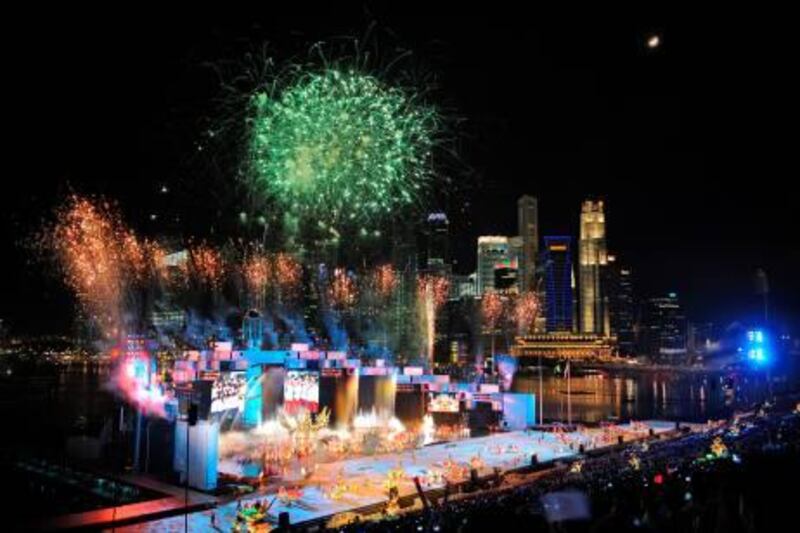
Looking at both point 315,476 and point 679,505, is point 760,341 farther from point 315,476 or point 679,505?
point 679,505

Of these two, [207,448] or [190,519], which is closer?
[190,519]

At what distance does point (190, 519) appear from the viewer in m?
21.3

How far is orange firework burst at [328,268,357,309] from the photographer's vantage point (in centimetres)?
7322

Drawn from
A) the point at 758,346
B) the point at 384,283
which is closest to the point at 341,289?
the point at 384,283

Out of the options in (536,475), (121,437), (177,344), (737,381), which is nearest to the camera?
(536,475)

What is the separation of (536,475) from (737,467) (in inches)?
547

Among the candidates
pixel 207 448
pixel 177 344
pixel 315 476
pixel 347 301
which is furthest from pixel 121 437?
pixel 347 301

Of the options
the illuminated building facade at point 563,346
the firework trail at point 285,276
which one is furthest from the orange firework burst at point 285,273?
the illuminated building facade at point 563,346

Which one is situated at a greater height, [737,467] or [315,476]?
[737,467]

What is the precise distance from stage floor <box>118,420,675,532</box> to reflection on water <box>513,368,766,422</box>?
23.5 metres

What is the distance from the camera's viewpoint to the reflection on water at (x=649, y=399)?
7500 cm

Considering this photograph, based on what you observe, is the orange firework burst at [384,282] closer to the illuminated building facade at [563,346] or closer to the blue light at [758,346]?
the blue light at [758,346]

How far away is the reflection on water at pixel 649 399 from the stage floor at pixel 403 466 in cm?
2353

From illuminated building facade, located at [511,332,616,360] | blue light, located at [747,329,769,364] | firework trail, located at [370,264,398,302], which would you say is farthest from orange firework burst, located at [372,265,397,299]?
illuminated building facade, located at [511,332,616,360]
